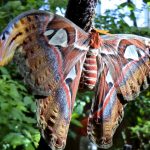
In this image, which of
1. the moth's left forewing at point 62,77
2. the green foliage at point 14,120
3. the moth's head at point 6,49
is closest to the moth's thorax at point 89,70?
the moth's left forewing at point 62,77

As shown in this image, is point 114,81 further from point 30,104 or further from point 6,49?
point 30,104

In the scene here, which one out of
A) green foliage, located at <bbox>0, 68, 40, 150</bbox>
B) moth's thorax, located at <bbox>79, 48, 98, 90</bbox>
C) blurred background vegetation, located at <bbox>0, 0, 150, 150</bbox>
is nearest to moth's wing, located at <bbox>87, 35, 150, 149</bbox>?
moth's thorax, located at <bbox>79, 48, 98, 90</bbox>

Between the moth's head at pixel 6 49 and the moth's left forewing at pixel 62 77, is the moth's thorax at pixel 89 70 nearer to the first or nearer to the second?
the moth's left forewing at pixel 62 77

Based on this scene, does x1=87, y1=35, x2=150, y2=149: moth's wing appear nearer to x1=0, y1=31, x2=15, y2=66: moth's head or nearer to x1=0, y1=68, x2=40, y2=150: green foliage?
x1=0, y1=31, x2=15, y2=66: moth's head

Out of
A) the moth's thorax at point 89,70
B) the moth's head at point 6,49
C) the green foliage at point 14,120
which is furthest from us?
the green foliage at point 14,120

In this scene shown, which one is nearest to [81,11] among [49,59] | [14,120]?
[49,59]

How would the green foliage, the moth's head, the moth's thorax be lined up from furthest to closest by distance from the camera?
1. the green foliage
2. the moth's thorax
3. the moth's head
